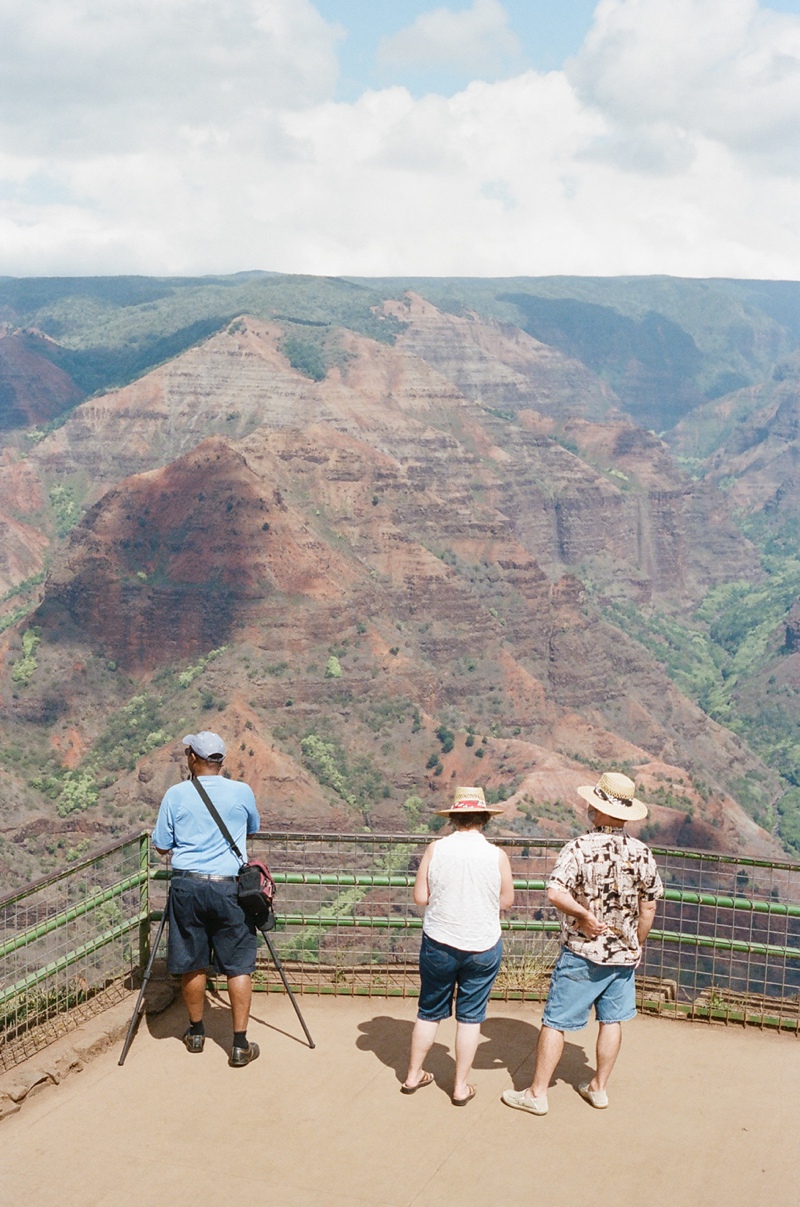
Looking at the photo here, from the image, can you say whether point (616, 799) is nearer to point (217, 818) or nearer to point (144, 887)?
point (217, 818)

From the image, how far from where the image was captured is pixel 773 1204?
382 inches

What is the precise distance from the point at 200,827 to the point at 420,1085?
289 cm

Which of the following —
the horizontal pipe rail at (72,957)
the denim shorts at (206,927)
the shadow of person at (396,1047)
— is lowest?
the shadow of person at (396,1047)

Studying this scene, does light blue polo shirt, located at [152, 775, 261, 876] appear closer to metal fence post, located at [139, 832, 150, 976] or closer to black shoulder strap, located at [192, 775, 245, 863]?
black shoulder strap, located at [192, 775, 245, 863]

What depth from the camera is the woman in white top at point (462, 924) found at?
35.1 ft

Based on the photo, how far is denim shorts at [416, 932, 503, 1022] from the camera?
10805 millimetres

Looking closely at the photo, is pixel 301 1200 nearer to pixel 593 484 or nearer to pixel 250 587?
pixel 250 587

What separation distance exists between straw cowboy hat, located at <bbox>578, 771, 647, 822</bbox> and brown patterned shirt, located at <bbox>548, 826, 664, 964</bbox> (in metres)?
0.19

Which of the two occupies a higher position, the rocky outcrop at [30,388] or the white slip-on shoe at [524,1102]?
the rocky outcrop at [30,388]

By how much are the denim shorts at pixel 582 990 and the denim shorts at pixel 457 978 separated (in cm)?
53

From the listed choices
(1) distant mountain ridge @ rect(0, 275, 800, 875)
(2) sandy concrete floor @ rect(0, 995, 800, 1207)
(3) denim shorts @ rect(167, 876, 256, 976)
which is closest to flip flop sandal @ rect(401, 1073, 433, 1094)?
(2) sandy concrete floor @ rect(0, 995, 800, 1207)

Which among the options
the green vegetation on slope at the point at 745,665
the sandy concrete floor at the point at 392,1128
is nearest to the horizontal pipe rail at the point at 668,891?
the sandy concrete floor at the point at 392,1128

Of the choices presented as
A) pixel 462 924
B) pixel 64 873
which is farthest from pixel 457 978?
pixel 64 873

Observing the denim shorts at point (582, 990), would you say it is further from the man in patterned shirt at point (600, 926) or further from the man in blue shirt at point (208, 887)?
the man in blue shirt at point (208, 887)
